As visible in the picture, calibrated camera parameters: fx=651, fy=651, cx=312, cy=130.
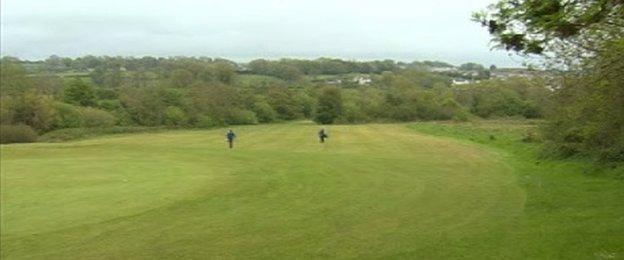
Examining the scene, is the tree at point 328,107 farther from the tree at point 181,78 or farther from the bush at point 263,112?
the tree at point 181,78

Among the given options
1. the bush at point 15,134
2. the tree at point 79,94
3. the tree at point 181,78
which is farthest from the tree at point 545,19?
the tree at point 181,78

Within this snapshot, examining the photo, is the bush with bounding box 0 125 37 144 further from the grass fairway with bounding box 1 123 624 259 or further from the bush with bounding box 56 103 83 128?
the grass fairway with bounding box 1 123 624 259

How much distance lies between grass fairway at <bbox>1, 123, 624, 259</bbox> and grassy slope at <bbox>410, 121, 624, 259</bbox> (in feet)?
0.26

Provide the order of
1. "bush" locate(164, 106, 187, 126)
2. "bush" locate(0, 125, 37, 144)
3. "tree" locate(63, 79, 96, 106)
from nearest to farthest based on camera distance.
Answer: "bush" locate(0, 125, 37, 144) → "bush" locate(164, 106, 187, 126) → "tree" locate(63, 79, 96, 106)

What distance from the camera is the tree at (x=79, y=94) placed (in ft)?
A: 304

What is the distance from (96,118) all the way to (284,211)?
69.7 m

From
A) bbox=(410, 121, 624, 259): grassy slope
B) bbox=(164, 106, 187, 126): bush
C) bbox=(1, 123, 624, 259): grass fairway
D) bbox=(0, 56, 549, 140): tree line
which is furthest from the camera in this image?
bbox=(164, 106, 187, 126): bush

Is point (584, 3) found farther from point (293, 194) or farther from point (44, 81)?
point (44, 81)

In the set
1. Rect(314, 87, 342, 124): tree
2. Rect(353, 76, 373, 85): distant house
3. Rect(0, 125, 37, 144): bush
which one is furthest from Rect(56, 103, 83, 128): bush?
Rect(353, 76, 373, 85): distant house

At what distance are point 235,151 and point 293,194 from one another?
19205mm

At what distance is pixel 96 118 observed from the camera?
82.9 metres

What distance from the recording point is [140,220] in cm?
1798

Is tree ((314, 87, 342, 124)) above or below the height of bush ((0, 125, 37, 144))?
above

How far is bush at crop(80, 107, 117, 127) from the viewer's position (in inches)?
3223
